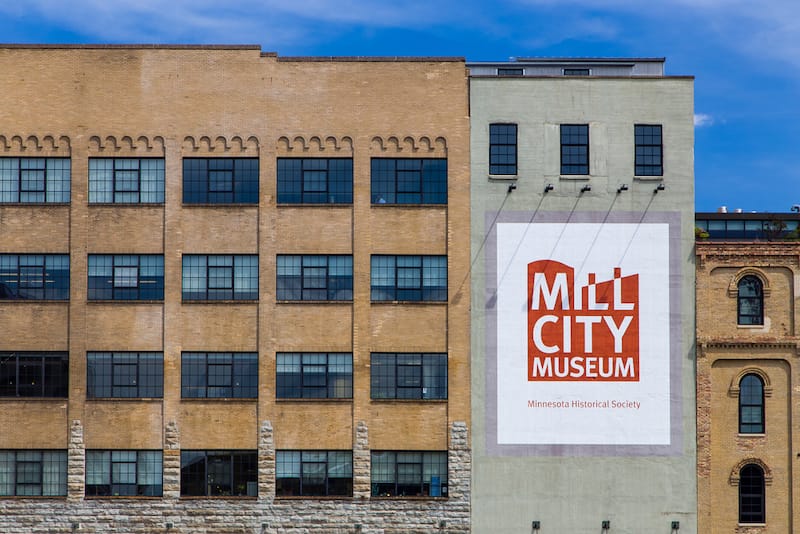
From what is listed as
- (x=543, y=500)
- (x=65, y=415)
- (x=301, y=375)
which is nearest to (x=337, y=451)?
(x=301, y=375)

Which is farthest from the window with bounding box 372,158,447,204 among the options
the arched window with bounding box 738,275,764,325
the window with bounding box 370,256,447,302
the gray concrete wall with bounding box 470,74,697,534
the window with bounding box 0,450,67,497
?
the window with bounding box 0,450,67,497

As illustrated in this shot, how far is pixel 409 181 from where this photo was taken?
1679 inches

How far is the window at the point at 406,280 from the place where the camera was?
1663 inches

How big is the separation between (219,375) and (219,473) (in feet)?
13.7

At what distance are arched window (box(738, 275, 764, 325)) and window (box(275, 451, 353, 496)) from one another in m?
18.1

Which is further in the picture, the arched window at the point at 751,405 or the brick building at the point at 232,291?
the arched window at the point at 751,405

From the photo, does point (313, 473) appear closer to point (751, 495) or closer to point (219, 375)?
point (219, 375)

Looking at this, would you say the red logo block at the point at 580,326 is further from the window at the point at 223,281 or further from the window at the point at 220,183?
the window at the point at 220,183

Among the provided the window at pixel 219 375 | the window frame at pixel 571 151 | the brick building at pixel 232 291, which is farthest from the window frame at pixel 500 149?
the window at pixel 219 375

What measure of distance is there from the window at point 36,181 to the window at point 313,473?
1511 cm

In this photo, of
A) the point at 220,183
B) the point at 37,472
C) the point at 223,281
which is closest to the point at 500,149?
the point at 220,183

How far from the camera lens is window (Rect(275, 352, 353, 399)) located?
42.0 m

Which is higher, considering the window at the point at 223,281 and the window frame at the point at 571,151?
the window frame at the point at 571,151

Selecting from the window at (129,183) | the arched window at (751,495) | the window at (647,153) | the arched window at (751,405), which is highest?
the window at (647,153)
